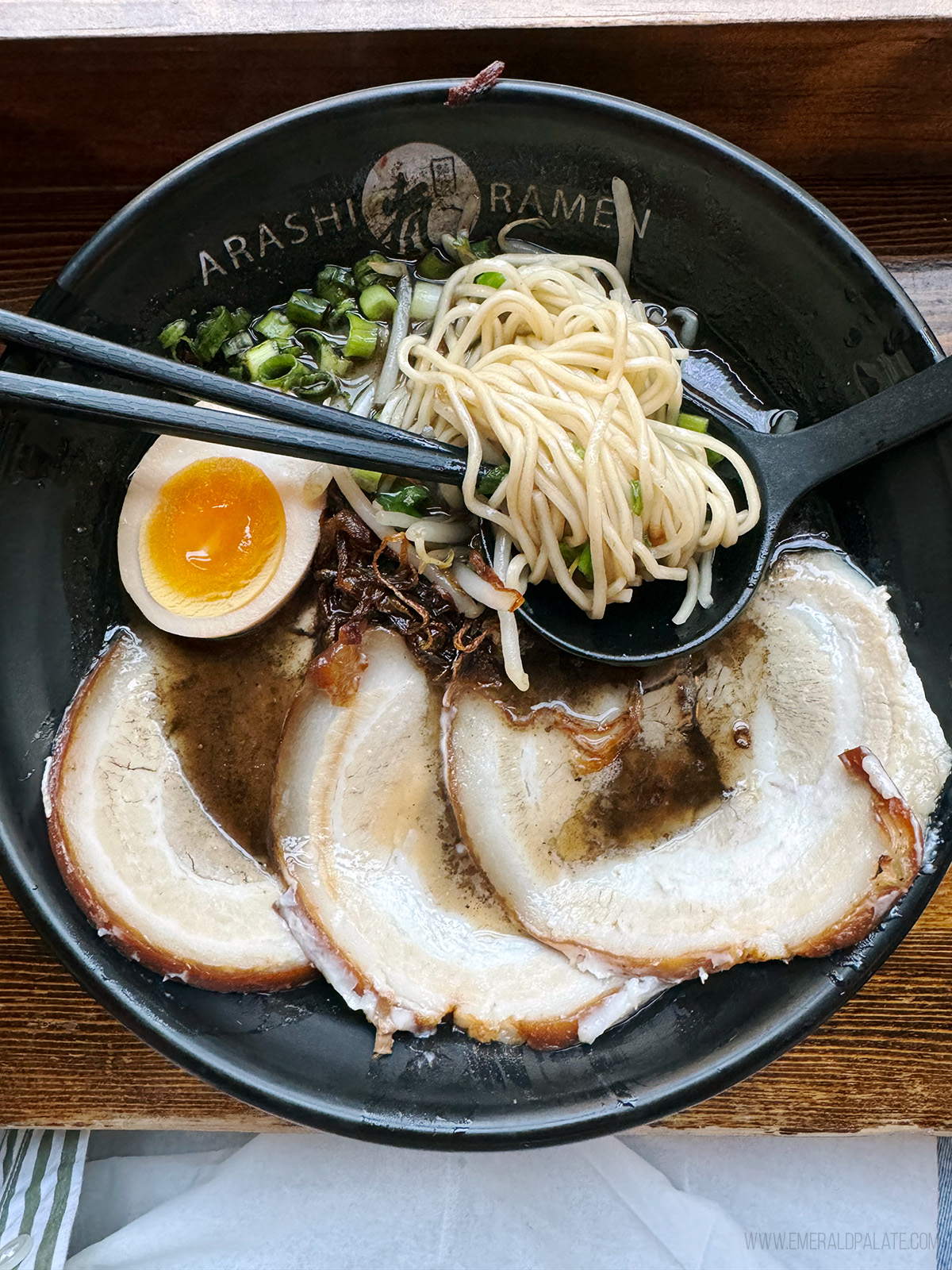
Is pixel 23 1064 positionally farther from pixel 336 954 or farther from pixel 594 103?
pixel 594 103

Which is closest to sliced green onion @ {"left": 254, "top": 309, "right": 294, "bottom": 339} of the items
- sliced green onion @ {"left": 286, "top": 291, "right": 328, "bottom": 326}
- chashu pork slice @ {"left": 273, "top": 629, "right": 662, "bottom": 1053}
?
sliced green onion @ {"left": 286, "top": 291, "right": 328, "bottom": 326}

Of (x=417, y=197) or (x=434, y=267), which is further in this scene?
(x=434, y=267)

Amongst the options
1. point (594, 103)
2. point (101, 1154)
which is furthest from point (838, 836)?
point (101, 1154)

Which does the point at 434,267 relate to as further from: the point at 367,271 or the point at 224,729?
the point at 224,729

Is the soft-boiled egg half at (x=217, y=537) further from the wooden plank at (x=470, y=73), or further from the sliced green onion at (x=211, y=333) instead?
the wooden plank at (x=470, y=73)

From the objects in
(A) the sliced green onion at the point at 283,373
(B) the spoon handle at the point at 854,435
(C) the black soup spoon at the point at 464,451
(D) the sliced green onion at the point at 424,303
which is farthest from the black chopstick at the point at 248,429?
(B) the spoon handle at the point at 854,435

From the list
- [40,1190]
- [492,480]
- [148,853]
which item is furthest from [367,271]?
[40,1190]
